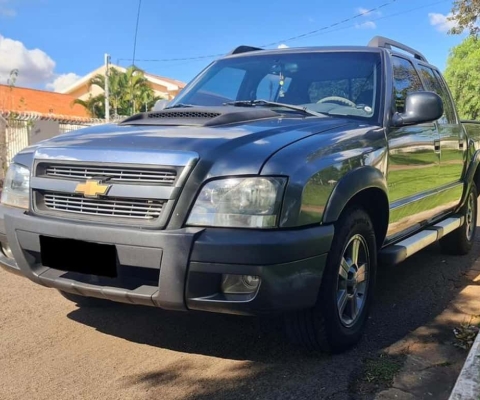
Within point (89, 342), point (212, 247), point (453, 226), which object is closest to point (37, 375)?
point (89, 342)

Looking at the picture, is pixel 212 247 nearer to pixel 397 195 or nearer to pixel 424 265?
pixel 397 195

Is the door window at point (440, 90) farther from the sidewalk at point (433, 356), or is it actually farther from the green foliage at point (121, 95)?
the green foliage at point (121, 95)

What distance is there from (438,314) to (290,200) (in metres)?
2.03

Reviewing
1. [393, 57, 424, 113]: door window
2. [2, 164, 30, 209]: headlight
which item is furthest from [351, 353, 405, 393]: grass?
[2, 164, 30, 209]: headlight

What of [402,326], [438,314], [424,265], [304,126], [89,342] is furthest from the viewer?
[424,265]

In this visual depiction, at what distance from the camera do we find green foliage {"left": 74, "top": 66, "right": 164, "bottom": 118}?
28.0 meters

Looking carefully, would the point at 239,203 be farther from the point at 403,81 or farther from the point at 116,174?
the point at 403,81

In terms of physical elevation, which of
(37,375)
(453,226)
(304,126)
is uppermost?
(304,126)

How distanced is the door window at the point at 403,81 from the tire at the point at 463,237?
70.1 inches

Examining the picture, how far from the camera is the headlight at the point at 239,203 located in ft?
8.20

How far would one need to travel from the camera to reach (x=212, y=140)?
8.92 ft

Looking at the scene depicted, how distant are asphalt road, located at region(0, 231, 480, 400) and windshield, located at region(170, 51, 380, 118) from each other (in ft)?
5.17

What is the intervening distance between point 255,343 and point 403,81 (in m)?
2.44

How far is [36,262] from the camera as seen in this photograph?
2939 mm
